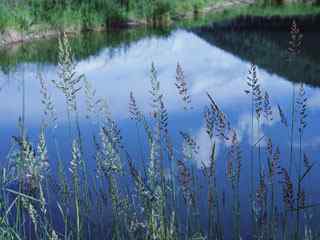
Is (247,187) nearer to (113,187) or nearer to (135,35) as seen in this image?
(113,187)

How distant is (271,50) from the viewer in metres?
17.6

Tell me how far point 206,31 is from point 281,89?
8.97 metres

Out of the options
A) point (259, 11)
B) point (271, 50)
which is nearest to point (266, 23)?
point (259, 11)

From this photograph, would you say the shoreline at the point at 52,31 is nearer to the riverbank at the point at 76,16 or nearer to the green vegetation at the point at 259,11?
the riverbank at the point at 76,16

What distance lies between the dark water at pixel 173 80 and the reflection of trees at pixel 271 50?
0.03m

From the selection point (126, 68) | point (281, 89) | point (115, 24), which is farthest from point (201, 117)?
point (115, 24)

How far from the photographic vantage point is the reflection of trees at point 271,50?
1409 centimetres

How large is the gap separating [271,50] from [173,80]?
18.2ft

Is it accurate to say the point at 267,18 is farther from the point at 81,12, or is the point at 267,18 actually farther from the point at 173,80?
the point at 173,80

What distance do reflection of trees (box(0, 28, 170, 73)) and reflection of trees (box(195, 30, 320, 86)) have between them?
1936 mm

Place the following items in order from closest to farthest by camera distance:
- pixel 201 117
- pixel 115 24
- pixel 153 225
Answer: pixel 153 225 < pixel 201 117 < pixel 115 24

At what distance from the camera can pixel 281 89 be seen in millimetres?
11969

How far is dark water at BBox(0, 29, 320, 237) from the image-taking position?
28.6ft

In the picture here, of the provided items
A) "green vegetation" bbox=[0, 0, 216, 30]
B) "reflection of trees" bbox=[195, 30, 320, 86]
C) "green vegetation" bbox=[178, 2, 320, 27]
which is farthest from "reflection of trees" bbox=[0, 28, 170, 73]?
"green vegetation" bbox=[178, 2, 320, 27]
